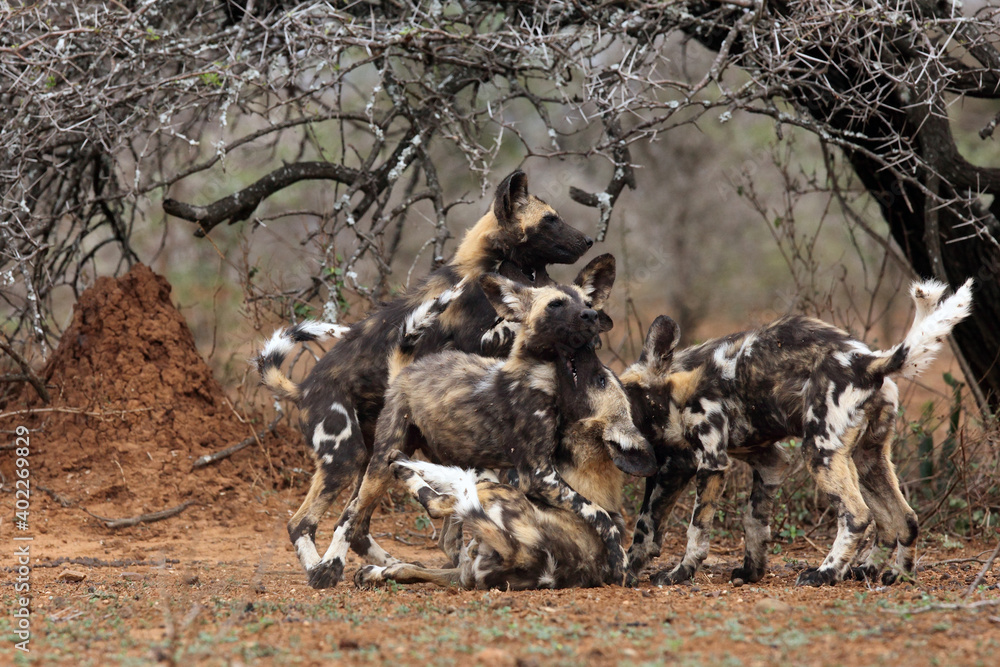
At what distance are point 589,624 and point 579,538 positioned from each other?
45.1 inches

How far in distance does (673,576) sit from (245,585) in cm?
229

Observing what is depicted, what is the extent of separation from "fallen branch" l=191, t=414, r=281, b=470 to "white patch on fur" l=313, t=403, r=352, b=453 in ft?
6.26

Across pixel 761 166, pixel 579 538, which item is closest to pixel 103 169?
pixel 579 538

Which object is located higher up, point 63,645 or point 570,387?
point 570,387

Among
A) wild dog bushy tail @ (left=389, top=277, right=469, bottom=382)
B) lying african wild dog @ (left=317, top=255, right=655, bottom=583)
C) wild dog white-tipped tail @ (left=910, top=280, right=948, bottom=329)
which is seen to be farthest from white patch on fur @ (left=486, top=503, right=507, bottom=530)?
wild dog white-tipped tail @ (left=910, top=280, right=948, bottom=329)

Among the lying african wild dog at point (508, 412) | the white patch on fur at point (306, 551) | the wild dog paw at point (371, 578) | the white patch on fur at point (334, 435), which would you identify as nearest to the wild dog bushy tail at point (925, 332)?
the lying african wild dog at point (508, 412)

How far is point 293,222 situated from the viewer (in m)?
16.1

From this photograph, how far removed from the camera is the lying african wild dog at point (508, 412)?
4969mm

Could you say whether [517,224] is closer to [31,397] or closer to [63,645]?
[63,645]

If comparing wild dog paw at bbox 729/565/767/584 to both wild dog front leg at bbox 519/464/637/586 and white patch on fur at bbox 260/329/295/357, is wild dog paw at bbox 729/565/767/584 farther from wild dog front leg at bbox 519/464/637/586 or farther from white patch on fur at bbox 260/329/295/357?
white patch on fur at bbox 260/329/295/357

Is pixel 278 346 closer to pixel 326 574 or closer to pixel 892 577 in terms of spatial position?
pixel 326 574

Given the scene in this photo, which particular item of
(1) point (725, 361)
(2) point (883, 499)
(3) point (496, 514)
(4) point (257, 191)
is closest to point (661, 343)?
(1) point (725, 361)

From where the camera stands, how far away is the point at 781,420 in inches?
210

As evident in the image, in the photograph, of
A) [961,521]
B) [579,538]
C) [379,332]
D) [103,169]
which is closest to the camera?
[579,538]
